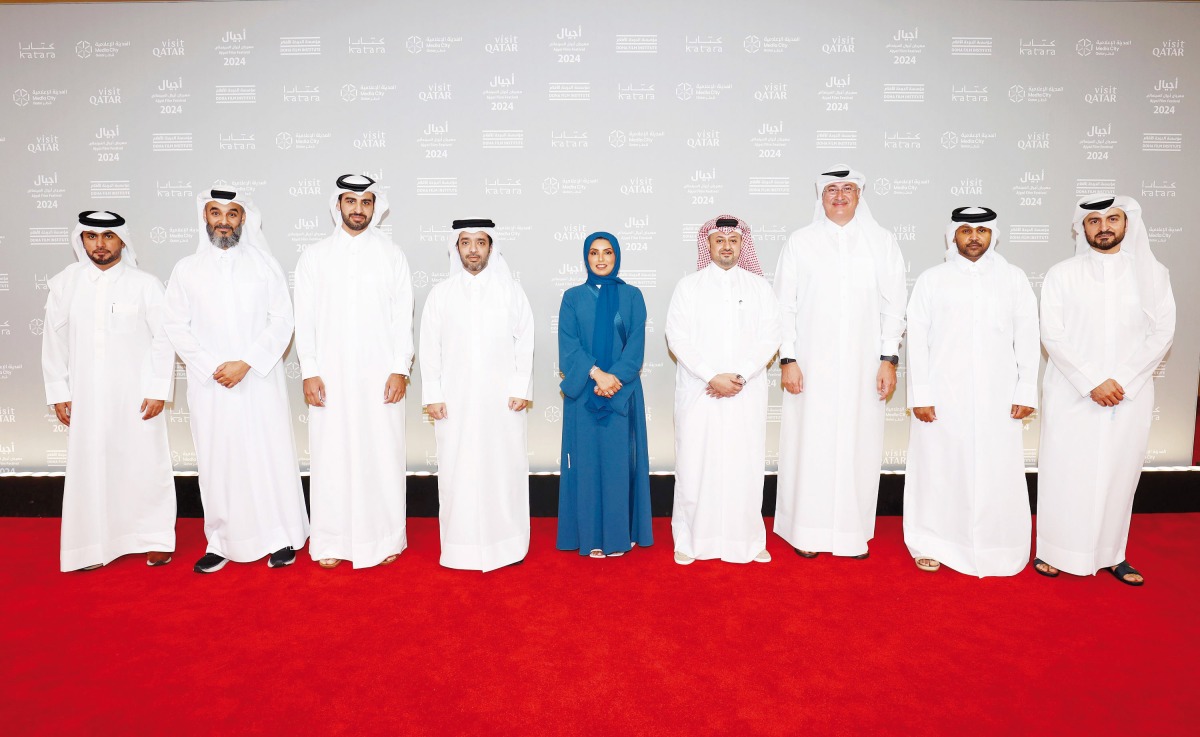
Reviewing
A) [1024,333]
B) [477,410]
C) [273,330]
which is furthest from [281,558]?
[1024,333]

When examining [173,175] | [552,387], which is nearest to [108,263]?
[173,175]

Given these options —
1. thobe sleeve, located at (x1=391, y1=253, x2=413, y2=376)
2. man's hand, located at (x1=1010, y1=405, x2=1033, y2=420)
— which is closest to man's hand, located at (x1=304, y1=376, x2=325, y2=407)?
thobe sleeve, located at (x1=391, y1=253, x2=413, y2=376)

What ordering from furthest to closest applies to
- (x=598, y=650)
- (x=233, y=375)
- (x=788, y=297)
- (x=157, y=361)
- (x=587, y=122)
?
1. (x=587, y=122)
2. (x=788, y=297)
3. (x=157, y=361)
4. (x=233, y=375)
5. (x=598, y=650)

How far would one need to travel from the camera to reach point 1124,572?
3.33 meters

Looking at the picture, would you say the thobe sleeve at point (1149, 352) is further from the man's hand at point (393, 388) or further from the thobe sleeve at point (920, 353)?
the man's hand at point (393, 388)

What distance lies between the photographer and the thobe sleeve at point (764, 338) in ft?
11.4

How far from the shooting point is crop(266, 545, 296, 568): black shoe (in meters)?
3.54

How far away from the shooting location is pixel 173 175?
14.0 feet

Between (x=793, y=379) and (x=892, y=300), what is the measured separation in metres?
0.69

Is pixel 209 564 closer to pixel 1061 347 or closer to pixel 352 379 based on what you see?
pixel 352 379

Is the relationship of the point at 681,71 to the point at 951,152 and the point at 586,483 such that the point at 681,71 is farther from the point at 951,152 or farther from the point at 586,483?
the point at 586,483

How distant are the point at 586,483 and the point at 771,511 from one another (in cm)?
153

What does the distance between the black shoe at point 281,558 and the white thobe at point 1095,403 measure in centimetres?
406

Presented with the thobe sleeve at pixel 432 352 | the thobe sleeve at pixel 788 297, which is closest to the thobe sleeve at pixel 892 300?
the thobe sleeve at pixel 788 297
